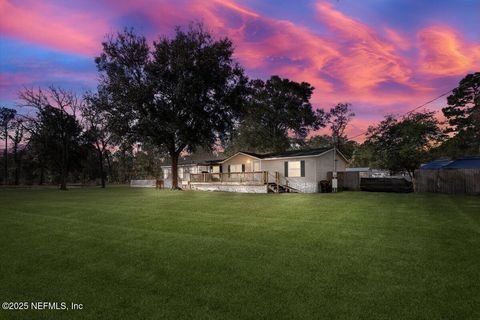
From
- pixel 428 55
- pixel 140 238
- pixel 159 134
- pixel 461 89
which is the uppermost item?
pixel 461 89

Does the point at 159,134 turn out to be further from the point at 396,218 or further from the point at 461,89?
the point at 461,89

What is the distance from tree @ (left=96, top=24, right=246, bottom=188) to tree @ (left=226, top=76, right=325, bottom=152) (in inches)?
547

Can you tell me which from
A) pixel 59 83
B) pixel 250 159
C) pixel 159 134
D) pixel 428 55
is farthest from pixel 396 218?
pixel 59 83

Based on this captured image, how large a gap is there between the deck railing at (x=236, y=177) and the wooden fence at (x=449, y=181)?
1254 cm

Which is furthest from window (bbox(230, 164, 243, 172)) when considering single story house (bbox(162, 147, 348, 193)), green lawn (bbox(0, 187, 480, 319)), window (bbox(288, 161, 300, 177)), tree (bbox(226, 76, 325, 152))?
green lawn (bbox(0, 187, 480, 319))

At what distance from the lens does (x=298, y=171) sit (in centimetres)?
2847

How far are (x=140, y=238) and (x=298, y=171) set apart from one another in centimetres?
2116

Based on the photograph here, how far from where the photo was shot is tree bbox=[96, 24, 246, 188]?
31.1m

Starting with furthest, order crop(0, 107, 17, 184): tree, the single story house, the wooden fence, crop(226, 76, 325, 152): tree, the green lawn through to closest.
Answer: crop(0, 107, 17, 184): tree
crop(226, 76, 325, 152): tree
the single story house
the wooden fence
the green lawn

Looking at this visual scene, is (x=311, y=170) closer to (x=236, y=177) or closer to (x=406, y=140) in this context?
(x=236, y=177)

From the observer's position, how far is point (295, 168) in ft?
94.3

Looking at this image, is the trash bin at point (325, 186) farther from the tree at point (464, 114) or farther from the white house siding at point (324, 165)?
the tree at point (464, 114)

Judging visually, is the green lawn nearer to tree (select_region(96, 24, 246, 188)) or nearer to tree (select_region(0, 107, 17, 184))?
tree (select_region(96, 24, 246, 188))

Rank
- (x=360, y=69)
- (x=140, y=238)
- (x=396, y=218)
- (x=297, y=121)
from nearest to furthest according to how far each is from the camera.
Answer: (x=140, y=238), (x=396, y=218), (x=360, y=69), (x=297, y=121)
